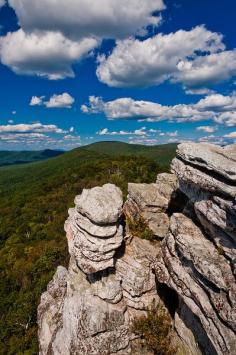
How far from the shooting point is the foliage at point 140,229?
27036 mm

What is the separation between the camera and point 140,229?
27328 millimetres

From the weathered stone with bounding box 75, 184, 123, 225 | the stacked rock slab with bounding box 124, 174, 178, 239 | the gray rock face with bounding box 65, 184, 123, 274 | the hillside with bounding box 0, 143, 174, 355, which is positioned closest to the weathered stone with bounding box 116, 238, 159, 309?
the gray rock face with bounding box 65, 184, 123, 274

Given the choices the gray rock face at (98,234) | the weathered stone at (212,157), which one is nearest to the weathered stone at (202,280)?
the gray rock face at (98,234)

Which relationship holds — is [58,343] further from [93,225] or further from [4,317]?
[4,317]

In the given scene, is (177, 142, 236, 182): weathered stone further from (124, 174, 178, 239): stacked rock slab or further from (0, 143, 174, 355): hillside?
(0, 143, 174, 355): hillside

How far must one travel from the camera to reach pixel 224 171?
1792 cm

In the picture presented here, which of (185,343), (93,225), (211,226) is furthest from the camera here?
(93,225)

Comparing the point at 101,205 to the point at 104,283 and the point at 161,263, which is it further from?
the point at 161,263

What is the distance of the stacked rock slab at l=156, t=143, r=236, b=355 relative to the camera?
1761 cm

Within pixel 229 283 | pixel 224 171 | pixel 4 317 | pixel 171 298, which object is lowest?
pixel 4 317

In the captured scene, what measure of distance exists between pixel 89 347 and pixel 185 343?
7095 mm

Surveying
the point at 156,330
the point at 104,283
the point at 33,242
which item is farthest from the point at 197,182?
the point at 33,242

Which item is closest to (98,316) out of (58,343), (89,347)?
(89,347)

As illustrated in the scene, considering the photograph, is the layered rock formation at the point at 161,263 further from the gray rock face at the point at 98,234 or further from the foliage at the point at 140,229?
the foliage at the point at 140,229
